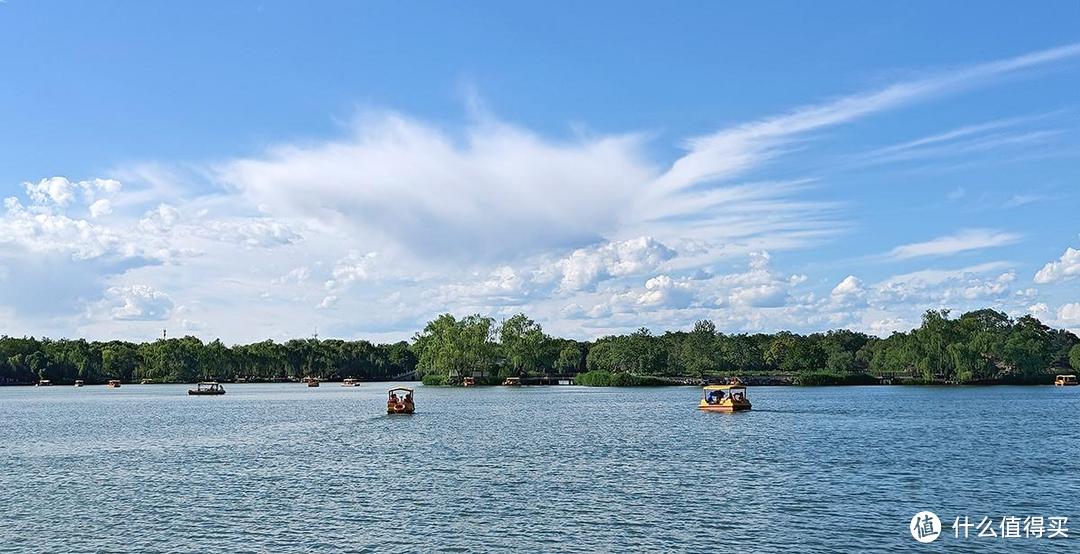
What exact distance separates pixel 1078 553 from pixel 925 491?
1406 cm

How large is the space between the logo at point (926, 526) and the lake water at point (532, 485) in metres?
0.40

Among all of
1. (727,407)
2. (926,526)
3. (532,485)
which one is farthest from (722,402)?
(926,526)

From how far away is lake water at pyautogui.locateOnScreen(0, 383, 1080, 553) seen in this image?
1519 inches

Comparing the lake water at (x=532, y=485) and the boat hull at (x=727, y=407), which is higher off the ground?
the boat hull at (x=727, y=407)

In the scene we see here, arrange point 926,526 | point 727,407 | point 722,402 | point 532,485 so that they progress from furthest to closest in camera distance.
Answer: point 722,402, point 727,407, point 532,485, point 926,526

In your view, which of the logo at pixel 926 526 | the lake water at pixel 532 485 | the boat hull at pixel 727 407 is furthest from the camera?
the boat hull at pixel 727 407

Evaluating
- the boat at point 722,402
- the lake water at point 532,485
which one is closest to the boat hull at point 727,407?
the boat at point 722,402

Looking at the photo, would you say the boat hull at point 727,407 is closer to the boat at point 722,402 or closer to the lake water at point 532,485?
the boat at point 722,402

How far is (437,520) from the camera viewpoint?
42.2 metres

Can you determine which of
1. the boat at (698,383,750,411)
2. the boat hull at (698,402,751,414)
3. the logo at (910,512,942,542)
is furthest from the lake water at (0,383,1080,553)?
the boat at (698,383,750,411)

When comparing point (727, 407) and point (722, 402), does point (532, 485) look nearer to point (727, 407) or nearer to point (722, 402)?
point (727, 407)

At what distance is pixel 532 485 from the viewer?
172 feet

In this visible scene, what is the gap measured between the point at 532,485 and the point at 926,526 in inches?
823

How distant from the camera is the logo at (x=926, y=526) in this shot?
3809cm
